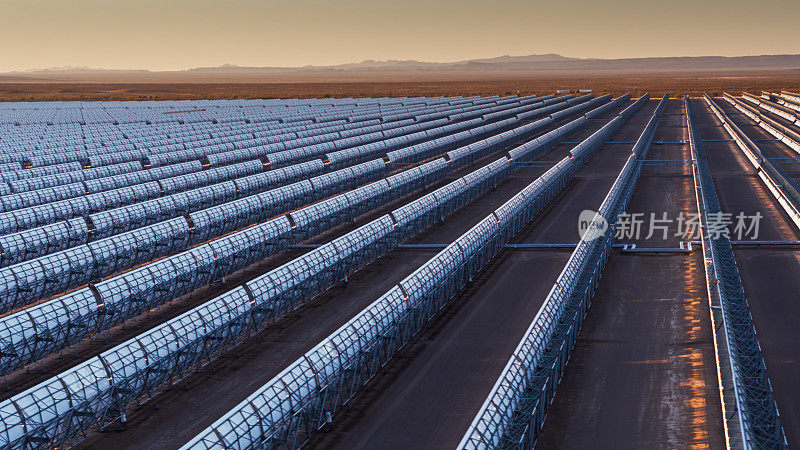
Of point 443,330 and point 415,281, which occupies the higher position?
point 415,281

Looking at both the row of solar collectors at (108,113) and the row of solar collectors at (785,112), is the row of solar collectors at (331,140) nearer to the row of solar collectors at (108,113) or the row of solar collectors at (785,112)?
the row of solar collectors at (108,113)

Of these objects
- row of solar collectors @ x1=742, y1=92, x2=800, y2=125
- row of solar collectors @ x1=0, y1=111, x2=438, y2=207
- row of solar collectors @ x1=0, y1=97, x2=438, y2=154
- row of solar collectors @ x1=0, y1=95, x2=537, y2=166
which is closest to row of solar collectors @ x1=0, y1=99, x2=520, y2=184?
row of solar collectors @ x1=0, y1=95, x2=537, y2=166

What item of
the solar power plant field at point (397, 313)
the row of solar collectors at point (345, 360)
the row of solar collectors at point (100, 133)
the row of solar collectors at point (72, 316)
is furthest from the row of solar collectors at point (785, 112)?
the row of solar collectors at point (345, 360)

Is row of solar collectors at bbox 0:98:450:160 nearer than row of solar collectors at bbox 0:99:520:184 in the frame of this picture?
No

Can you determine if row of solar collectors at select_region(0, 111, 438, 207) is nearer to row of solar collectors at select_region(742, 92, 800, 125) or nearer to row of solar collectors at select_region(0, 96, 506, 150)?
row of solar collectors at select_region(0, 96, 506, 150)

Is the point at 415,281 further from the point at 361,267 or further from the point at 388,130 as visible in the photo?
the point at 388,130

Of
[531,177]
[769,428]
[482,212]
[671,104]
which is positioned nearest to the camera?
[769,428]

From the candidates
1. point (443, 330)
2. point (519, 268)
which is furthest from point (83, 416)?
point (519, 268)
